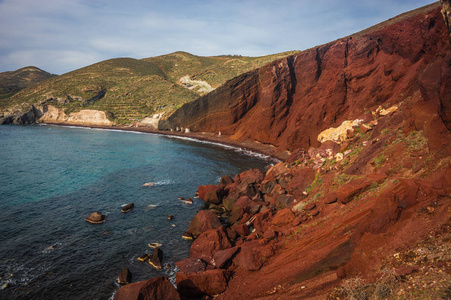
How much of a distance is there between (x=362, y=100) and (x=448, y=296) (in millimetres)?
28586

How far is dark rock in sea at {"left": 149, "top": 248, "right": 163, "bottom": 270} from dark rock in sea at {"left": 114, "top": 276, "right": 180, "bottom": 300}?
3.79 m

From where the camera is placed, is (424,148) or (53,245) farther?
(53,245)

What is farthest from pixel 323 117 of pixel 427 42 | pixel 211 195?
pixel 211 195

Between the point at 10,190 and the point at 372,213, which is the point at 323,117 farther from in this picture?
the point at 10,190

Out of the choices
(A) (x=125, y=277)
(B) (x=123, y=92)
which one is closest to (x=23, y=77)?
(B) (x=123, y=92)

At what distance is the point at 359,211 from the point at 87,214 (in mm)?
20116

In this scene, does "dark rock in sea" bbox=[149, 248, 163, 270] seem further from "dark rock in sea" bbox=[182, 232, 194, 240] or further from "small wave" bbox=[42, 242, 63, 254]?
"small wave" bbox=[42, 242, 63, 254]

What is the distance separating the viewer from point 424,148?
11.8 meters

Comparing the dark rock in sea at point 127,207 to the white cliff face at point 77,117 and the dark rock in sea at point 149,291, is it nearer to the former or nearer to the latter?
the dark rock in sea at point 149,291

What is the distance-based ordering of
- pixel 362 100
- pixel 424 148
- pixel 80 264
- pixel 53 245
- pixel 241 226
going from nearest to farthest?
pixel 424 148 → pixel 80 264 → pixel 53 245 → pixel 241 226 → pixel 362 100

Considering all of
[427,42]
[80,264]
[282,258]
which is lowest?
[80,264]

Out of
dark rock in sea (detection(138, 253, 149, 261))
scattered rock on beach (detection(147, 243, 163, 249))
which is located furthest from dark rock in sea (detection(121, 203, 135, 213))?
dark rock in sea (detection(138, 253, 149, 261))

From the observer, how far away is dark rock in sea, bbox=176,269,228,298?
11.5 metres

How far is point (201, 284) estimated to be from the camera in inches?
456
